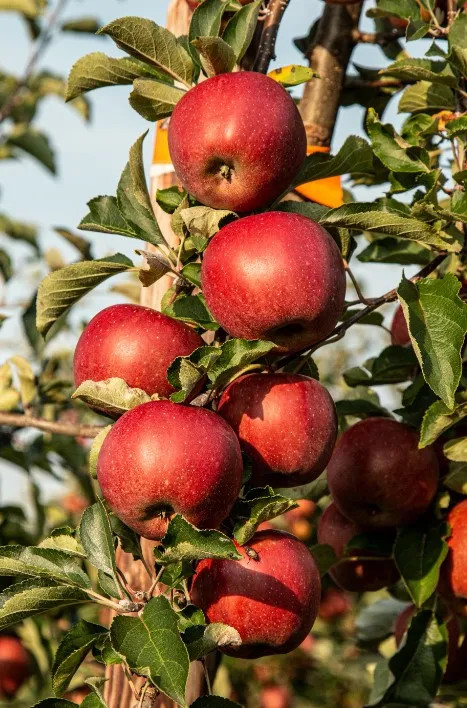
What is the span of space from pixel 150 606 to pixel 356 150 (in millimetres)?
714

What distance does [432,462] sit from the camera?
150 centimetres

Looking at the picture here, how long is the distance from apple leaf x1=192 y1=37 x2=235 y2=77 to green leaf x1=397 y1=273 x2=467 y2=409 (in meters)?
0.37

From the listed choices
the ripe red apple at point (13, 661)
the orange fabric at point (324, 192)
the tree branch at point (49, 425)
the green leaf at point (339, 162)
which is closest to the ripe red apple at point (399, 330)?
the orange fabric at point (324, 192)

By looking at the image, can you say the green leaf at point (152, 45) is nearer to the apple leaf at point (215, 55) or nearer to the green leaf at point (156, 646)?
the apple leaf at point (215, 55)

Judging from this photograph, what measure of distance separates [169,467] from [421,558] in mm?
620

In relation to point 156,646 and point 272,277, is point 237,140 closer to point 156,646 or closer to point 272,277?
point 272,277

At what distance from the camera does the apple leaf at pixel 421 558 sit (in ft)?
4.54

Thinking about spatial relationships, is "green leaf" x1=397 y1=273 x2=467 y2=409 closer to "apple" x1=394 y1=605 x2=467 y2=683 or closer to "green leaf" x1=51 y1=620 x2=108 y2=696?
"green leaf" x1=51 y1=620 x2=108 y2=696

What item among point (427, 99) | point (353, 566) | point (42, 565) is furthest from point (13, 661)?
point (427, 99)

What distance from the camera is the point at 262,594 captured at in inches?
41.1

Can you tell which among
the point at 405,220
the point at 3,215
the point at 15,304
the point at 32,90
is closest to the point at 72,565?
the point at 405,220

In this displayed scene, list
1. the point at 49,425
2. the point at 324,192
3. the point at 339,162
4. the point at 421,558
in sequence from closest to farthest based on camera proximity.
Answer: the point at 339,162, the point at 421,558, the point at 324,192, the point at 49,425

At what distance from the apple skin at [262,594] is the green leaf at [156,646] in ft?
0.43

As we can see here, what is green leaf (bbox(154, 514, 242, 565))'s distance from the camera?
35.1 inches
